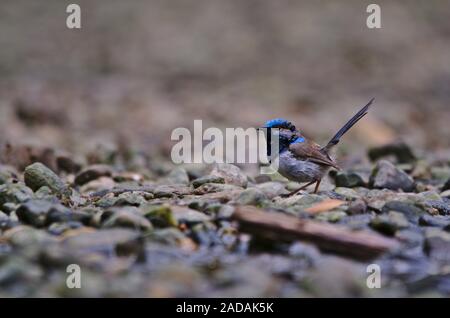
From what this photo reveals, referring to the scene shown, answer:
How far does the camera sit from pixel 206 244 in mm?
4590

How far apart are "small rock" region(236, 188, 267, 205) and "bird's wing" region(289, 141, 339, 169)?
1.25 metres

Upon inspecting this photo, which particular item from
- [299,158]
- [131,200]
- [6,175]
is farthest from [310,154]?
[6,175]

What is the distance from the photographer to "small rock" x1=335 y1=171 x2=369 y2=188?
6867 millimetres

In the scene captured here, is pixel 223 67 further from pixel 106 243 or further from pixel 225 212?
pixel 106 243

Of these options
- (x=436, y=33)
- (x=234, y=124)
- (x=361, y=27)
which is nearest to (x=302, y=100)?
(x=234, y=124)

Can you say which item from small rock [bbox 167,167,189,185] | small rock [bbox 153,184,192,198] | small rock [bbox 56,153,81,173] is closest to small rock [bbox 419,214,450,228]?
small rock [bbox 153,184,192,198]

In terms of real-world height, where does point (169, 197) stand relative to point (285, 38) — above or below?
below

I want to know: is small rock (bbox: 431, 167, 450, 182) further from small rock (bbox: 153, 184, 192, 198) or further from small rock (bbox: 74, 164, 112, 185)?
small rock (bbox: 74, 164, 112, 185)

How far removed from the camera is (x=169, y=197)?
579 cm

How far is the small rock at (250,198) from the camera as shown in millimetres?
5230

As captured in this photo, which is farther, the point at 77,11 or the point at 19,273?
the point at 77,11

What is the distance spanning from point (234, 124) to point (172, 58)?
3.77 metres

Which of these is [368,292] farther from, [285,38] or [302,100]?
[285,38]
